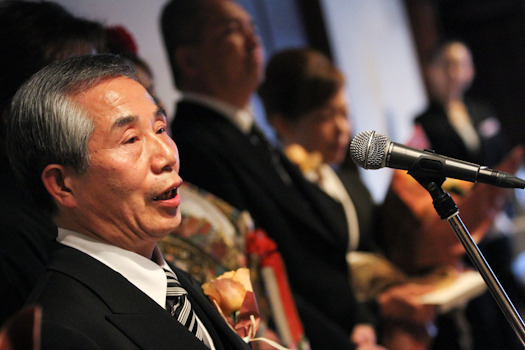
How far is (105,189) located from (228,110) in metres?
0.99

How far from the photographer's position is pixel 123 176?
1156 millimetres

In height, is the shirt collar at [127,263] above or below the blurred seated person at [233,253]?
above

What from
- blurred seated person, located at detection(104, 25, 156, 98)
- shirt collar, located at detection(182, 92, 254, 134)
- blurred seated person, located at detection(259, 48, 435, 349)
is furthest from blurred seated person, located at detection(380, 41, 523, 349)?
blurred seated person, located at detection(104, 25, 156, 98)

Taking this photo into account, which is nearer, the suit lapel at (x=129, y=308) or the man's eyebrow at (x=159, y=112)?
the suit lapel at (x=129, y=308)

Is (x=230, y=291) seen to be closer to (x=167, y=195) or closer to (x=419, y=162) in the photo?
(x=167, y=195)

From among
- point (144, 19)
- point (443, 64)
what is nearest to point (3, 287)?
point (144, 19)

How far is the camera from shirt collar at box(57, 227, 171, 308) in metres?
1.16

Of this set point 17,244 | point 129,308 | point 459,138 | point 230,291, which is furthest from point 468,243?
point 459,138

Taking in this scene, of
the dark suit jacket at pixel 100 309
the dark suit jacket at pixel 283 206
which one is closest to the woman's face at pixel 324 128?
the dark suit jacket at pixel 283 206

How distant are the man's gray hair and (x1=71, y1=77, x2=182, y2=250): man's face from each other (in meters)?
0.02

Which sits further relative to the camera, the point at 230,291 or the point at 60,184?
the point at 230,291

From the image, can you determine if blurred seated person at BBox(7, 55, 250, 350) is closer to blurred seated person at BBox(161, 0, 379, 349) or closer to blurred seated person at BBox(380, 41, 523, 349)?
blurred seated person at BBox(161, 0, 379, 349)

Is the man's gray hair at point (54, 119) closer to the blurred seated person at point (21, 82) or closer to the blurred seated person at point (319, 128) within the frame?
the blurred seated person at point (21, 82)

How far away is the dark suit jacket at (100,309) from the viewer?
Answer: 105cm
